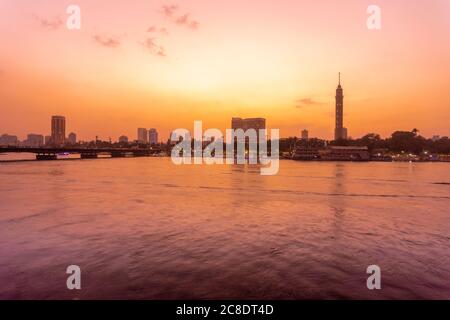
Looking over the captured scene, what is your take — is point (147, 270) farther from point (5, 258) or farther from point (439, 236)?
point (439, 236)

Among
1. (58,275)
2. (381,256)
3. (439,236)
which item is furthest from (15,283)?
(439,236)

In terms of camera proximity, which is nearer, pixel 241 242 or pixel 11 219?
pixel 241 242

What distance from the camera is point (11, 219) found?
81.3 ft

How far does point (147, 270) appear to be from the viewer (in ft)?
44.3

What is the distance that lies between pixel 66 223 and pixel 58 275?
37.3ft

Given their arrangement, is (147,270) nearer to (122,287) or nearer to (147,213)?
(122,287)

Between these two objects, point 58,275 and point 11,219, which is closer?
point 58,275

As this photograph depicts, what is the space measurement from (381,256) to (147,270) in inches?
406

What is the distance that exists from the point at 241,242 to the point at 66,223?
12386 mm

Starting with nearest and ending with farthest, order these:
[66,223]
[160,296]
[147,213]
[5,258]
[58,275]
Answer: [160,296]
[58,275]
[5,258]
[66,223]
[147,213]
